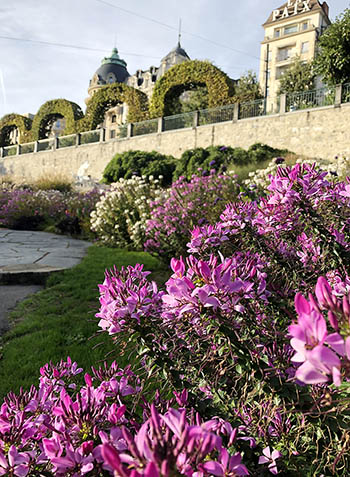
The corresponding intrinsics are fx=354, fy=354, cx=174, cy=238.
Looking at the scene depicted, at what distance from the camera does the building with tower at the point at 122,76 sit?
52750mm

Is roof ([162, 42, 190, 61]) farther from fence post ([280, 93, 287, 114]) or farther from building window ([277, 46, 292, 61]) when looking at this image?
fence post ([280, 93, 287, 114])

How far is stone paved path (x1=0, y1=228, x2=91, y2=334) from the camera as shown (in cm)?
386

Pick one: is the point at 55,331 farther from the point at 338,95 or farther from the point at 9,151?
the point at 9,151

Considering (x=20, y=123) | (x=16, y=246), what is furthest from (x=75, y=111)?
(x=16, y=246)

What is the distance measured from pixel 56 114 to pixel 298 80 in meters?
18.7

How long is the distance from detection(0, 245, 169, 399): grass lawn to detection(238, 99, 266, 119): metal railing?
13.2 meters

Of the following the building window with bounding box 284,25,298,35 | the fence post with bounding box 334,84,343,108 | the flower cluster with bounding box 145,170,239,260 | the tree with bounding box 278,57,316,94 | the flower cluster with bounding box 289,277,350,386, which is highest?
the building window with bounding box 284,25,298,35

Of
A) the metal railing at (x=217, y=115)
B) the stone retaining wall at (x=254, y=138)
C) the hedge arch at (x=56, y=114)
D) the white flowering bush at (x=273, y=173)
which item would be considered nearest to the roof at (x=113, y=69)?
the hedge arch at (x=56, y=114)

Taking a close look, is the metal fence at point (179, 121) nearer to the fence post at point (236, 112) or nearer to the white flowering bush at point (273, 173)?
the fence post at point (236, 112)

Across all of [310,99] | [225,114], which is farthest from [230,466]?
[225,114]

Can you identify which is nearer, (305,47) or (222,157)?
(222,157)

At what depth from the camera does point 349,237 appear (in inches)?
63.1

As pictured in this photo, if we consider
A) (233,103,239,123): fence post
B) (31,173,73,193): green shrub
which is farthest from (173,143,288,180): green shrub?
(31,173,73,193): green shrub

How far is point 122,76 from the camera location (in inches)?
2391
